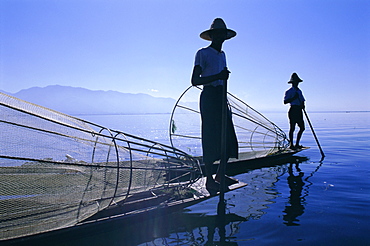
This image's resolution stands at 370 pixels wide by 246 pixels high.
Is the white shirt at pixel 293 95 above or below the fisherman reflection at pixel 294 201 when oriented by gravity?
above

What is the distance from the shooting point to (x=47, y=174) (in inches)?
115

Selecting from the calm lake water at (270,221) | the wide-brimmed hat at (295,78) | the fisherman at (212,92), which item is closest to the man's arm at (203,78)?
the fisherman at (212,92)

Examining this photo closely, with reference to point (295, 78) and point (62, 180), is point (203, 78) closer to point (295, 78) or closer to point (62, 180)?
point (62, 180)

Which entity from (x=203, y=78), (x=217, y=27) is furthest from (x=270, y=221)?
(x=217, y=27)

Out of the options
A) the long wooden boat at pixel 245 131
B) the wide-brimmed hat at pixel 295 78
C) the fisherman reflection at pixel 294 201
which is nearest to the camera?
the fisherman reflection at pixel 294 201

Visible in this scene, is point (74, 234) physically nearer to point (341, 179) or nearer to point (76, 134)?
point (76, 134)

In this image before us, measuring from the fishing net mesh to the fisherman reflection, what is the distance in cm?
178

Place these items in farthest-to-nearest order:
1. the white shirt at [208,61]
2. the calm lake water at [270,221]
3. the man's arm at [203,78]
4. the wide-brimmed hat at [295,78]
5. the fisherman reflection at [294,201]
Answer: the wide-brimmed hat at [295,78], the white shirt at [208,61], the man's arm at [203,78], the fisherman reflection at [294,201], the calm lake water at [270,221]

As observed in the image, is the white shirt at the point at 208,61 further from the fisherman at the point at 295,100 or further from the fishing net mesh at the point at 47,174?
the fisherman at the point at 295,100

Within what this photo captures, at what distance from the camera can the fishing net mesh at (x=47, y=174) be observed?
2572 mm

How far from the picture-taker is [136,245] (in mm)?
2676

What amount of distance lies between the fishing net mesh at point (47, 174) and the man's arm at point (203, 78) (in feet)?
3.74

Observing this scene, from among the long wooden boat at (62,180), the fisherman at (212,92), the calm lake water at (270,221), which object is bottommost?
the calm lake water at (270,221)

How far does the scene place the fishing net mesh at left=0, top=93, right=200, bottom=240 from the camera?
257 cm
